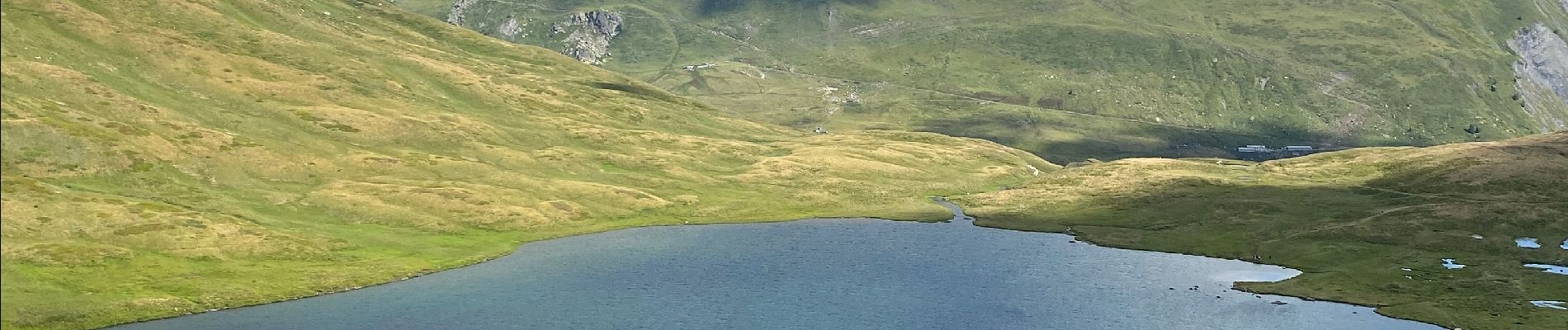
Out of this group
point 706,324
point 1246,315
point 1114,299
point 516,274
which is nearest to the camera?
point 706,324

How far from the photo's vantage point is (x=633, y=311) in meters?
132

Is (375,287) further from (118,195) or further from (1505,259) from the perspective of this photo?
(1505,259)

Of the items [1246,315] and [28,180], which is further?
[28,180]

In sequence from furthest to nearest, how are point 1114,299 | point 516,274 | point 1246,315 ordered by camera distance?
point 516,274, point 1114,299, point 1246,315

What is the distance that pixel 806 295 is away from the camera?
146m

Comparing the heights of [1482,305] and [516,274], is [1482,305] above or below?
above

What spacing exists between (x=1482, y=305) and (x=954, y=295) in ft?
200

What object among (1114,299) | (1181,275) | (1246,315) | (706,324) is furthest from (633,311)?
(1181,275)

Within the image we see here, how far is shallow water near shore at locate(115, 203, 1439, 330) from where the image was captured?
128 m

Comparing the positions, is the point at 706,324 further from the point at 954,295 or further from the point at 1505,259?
the point at 1505,259

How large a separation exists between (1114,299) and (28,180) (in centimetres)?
14332

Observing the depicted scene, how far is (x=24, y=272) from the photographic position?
127m

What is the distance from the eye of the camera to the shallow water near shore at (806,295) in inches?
5049

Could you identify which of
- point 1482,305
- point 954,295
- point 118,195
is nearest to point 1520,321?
point 1482,305
